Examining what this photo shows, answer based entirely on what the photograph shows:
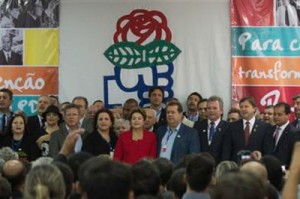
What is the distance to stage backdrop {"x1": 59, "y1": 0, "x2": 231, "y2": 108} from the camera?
11.0m

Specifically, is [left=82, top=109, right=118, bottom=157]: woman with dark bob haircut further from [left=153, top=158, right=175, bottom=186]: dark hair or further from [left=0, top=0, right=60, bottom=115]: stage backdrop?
[left=153, top=158, right=175, bottom=186]: dark hair

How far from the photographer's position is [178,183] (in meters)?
4.55

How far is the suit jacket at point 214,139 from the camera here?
875 cm

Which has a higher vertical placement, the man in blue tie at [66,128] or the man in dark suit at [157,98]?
the man in dark suit at [157,98]

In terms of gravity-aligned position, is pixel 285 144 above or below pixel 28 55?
below

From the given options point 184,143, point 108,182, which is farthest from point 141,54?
point 108,182

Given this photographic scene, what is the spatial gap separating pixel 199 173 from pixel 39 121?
558 centimetres

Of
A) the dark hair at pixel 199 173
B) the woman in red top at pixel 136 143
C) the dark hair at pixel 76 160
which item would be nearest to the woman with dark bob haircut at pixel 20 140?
the woman in red top at pixel 136 143

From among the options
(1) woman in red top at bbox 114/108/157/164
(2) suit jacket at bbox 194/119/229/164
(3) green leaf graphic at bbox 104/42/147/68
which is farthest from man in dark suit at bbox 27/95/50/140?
(2) suit jacket at bbox 194/119/229/164

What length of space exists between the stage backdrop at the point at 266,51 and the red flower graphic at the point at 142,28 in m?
1.06

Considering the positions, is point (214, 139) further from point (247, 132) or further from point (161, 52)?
point (161, 52)

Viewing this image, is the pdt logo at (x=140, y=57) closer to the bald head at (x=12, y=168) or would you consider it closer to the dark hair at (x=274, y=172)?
the dark hair at (x=274, y=172)

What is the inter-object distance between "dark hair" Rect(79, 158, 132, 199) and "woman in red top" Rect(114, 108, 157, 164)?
565 cm

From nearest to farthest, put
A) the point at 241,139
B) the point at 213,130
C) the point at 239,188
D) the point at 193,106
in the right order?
the point at 239,188 < the point at 241,139 < the point at 213,130 < the point at 193,106
